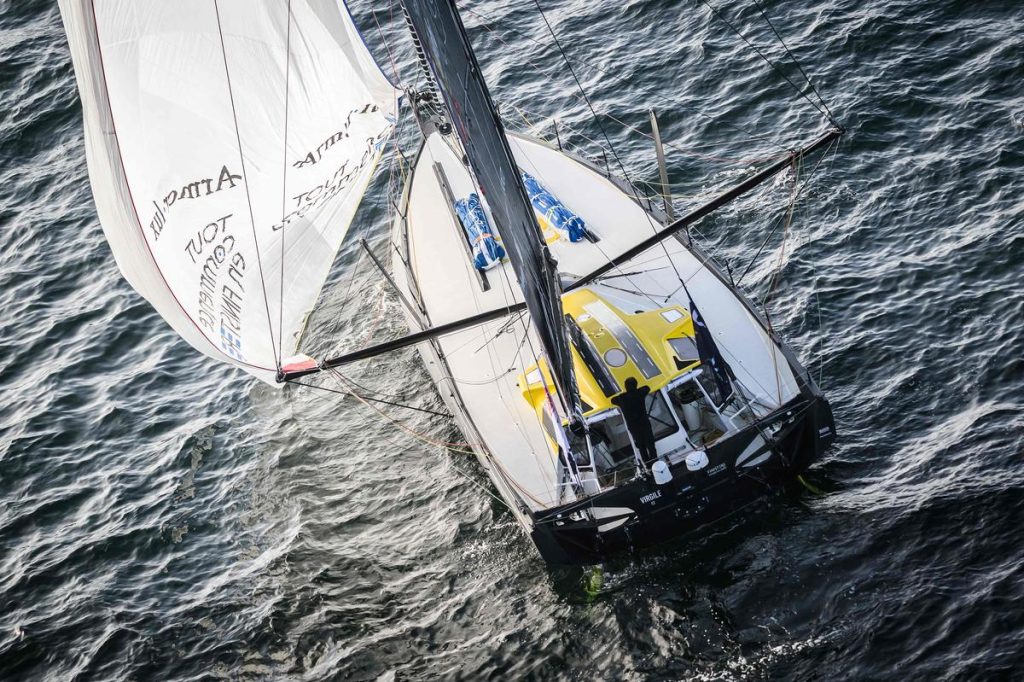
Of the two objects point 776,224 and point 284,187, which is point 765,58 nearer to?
point 776,224

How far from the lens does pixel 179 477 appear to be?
19.0m

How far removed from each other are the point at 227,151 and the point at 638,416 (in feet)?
23.0

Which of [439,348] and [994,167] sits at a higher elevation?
[439,348]

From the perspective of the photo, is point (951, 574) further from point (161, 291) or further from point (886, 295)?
point (161, 291)

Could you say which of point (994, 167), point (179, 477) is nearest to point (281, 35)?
point (179, 477)

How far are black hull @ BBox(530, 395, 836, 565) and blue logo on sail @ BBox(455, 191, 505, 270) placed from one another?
19.5 feet

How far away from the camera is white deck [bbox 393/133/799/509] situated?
15375 mm

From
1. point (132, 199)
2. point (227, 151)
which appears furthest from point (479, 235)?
point (132, 199)

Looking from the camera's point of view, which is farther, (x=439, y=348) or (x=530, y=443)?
(x=439, y=348)

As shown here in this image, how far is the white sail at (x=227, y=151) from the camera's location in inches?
496

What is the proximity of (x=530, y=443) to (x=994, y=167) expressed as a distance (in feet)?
37.4

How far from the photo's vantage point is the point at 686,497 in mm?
14047

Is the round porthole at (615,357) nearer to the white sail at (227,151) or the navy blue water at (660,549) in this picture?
the navy blue water at (660,549)

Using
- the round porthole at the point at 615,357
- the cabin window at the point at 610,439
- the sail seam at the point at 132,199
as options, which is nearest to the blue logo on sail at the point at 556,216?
the round porthole at the point at 615,357
